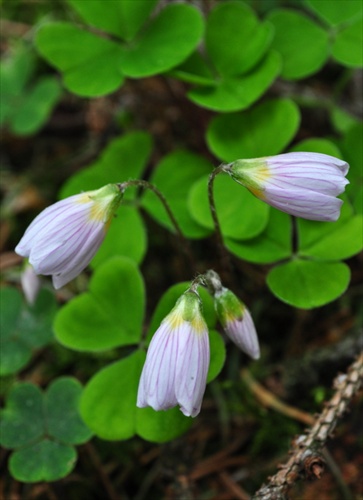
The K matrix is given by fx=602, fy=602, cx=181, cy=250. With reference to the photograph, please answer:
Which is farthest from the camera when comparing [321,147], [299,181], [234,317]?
[321,147]

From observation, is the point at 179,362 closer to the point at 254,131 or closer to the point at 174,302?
the point at 174,302

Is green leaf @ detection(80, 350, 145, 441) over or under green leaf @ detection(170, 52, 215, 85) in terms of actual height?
under

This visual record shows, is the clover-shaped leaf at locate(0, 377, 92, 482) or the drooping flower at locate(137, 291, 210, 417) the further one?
the clover-shaped leaf at locate(0, 377, 92, 482)

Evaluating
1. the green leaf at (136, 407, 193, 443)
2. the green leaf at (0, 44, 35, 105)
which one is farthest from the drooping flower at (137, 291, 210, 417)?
the green leaf at (0, 44, 35, 105)

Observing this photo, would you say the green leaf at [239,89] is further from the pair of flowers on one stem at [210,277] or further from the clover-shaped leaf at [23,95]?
the clover-shaped leaf at [23,95]

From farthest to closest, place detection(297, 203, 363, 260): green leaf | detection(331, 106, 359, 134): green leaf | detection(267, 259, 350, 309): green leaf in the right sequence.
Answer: detection(331, 106, 359, 134): green leaf, detection(297, 203, 363, 260): green leaf, detection(267, 259, 350, 309): green leaf

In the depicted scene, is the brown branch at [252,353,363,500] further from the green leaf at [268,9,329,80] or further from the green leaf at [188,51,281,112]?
the green leaf at [268,9,329,80]

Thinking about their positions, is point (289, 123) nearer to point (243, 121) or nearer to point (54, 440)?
point (243, 121)

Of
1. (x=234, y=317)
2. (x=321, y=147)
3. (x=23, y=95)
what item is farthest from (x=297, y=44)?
(x=23, y=95)

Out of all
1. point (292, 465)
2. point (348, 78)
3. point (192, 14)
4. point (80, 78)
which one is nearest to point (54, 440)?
point (292, 465)
